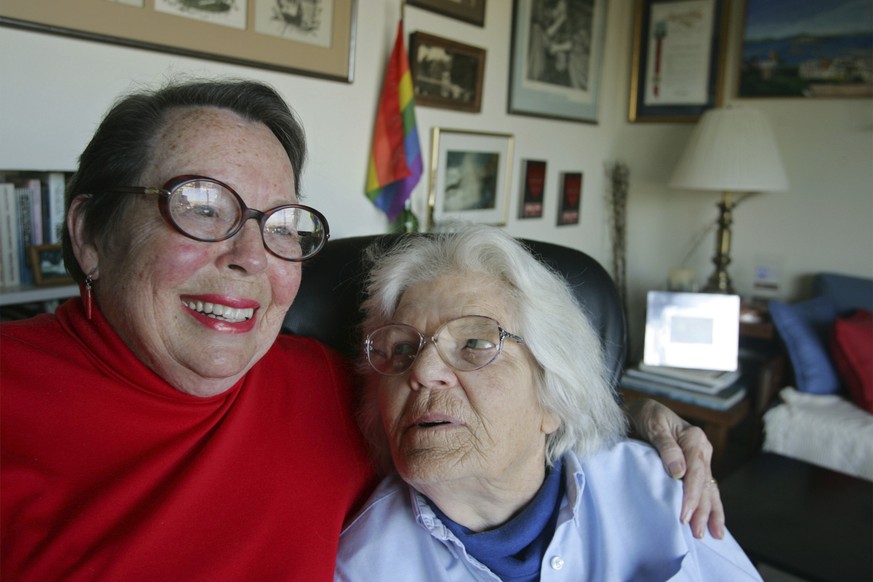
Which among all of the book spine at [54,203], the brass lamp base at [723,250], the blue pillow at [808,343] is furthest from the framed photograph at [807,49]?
the book spine at [54,203]

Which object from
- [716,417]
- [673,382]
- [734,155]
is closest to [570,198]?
[734,155]

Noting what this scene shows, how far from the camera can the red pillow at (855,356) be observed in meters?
2.86

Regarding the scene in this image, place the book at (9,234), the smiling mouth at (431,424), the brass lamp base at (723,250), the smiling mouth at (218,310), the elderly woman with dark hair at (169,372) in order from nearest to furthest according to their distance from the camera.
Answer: the elderly woman with dark hair at (169,372) < the smiling mouth at (218,310) < the smiling mouth at (431,424) < the book at (9,234) < the brass lamp base at (723,250)

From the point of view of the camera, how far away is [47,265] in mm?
1708

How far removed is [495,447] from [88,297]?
70 centimetres

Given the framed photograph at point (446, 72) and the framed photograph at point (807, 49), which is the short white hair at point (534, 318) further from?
the framed photograph at point (807, 49)

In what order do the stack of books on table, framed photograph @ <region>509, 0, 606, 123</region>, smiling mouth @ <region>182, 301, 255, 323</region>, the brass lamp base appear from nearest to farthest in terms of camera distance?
1. smiling mouth @ <region>182, 301, 255, 323</region>
2. the stack of books on table
3. framed photograph @ <region>509, 0, 606, 123</region>
4. the brass lamp base

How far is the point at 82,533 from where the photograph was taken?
0.88m

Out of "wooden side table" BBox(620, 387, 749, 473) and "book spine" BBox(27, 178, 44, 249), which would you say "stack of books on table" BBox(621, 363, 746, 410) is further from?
"book spine" BBox(27, 178, 44, 249)

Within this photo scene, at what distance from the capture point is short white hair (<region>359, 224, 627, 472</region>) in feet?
4.00

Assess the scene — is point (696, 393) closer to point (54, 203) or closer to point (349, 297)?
point (349, 297)

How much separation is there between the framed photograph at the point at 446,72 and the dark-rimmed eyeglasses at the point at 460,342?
5.65ft

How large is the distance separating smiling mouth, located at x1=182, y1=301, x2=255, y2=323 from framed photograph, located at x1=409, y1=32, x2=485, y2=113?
183cm

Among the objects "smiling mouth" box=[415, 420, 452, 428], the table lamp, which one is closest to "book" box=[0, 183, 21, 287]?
"smiling mouth" box=[415, 420, 452, 428]
